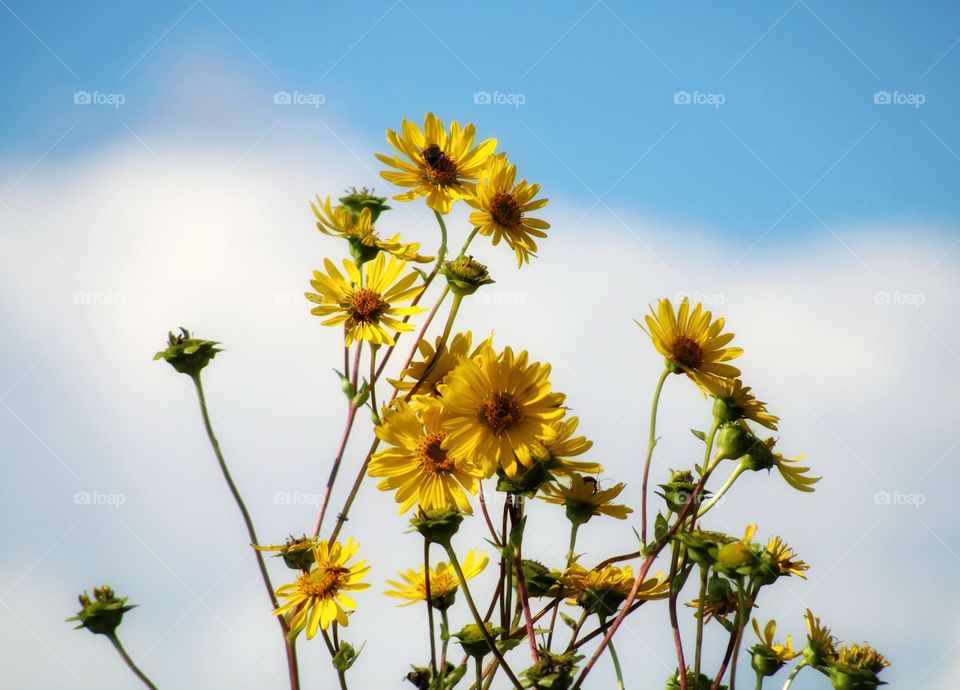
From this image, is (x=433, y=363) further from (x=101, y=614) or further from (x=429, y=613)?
(x=101, y=614)

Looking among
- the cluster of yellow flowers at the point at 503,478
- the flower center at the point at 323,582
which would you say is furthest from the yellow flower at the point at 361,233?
the flower center at the point at 323,582

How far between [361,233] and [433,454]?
1.53 ft

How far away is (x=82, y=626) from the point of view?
1372 millimetres

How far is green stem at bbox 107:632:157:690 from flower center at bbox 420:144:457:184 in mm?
964

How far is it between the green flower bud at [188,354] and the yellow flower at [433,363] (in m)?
0.35

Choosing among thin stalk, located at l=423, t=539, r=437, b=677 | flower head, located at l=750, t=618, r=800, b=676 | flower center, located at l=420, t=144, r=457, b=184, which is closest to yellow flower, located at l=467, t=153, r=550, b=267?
flower center, located at l=420, t=144, r=457, b=184

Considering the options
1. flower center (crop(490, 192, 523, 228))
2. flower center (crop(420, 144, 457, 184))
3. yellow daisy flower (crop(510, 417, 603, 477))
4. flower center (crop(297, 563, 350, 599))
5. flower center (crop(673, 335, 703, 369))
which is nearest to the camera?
yellow daisy flower (crop(510, 417, 603, 477))

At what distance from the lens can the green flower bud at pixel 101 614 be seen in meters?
1.37

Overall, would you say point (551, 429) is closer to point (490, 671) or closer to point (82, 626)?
point (490, 671)

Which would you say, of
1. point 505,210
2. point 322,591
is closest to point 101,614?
point 322,591

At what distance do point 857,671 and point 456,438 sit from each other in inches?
27.9

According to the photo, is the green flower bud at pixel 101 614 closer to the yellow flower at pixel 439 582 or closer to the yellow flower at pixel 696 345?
the yellow flower at pixel 439 582

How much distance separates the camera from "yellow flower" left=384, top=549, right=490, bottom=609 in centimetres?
143

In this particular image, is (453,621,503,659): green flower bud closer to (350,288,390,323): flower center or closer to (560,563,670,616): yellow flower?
(560,563,670,616): yellow flower
